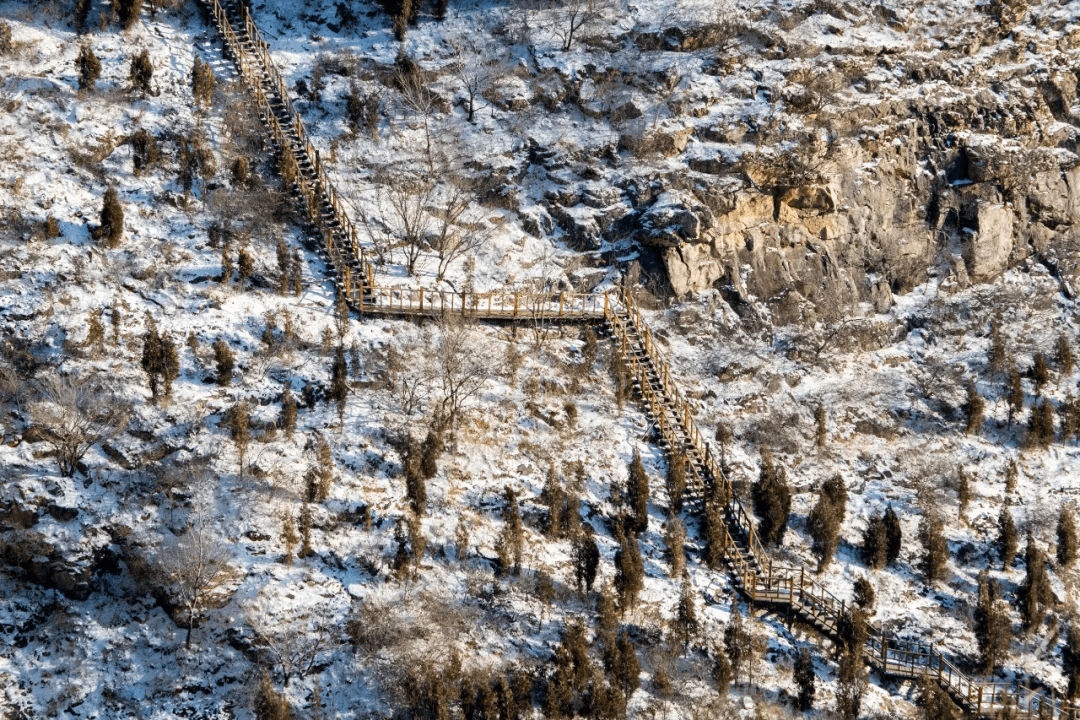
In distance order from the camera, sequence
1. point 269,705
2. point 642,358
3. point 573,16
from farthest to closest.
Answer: point 573,16 < point 642,358 < point 269,705

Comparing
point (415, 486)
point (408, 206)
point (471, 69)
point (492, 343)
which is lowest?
point (415, 486)

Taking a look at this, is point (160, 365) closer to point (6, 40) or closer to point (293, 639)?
point (293, 639)

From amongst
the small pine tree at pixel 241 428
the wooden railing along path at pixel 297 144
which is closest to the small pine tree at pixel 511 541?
the small pine tree at pixel 241 428

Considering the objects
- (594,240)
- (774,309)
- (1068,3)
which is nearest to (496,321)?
(594,240)

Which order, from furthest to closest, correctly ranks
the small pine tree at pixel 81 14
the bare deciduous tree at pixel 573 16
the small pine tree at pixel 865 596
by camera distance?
the bare deciduous tree at pixel 573 16
the small pine tree at pixel 81 14
the small pine tree at pixel 865 596

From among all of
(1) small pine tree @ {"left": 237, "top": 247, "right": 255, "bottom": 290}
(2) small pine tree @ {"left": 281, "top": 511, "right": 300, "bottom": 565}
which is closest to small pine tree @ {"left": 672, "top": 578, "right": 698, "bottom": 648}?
(2) small pine tree @ {"left": 281, "top": 511, "right": 300, "bottom": 565}

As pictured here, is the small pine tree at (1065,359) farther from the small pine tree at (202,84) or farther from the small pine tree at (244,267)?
→ the small pine tree at (202,84)

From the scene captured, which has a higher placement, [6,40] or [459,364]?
[6,40]

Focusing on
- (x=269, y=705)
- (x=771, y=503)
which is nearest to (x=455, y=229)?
(x=771, y=503)
